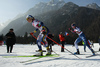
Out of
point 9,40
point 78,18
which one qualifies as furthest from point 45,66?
point 78,18

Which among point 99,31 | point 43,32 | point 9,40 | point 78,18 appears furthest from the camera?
point 78,18

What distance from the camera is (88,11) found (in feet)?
624

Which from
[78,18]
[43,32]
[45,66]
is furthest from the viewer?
[78,18]

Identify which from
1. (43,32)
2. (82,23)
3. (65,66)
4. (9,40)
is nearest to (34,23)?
(43,32)

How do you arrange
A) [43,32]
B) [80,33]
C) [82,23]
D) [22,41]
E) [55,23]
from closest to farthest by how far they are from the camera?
[43,32], [80,33], [22,41], [82,23], [55,23]

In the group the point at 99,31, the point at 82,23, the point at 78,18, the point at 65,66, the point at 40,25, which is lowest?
the point at 65,66

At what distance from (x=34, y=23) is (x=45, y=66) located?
251cm

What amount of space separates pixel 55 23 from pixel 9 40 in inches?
7501

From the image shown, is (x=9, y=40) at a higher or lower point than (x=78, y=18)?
lower

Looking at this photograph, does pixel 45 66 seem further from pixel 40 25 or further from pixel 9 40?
pixel 9 40

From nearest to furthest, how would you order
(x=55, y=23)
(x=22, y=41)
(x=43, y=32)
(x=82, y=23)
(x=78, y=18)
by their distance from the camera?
(x=43, y=32), (x=22, y=41), (x=82, y=23), (x=78, y=18), (x=55, y=23)

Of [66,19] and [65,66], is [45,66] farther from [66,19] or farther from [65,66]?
[66,19]

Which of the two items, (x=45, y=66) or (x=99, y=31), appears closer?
(x=45, y=66)

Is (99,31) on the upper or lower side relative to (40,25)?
upper
